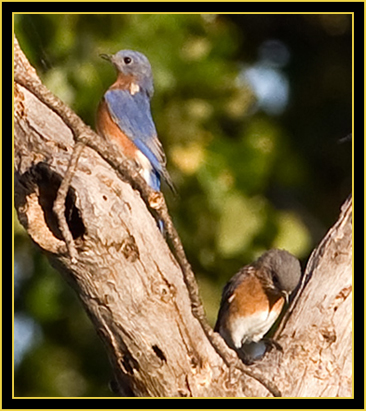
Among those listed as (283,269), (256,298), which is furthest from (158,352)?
(256,298)

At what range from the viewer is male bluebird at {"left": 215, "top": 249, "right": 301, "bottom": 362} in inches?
265

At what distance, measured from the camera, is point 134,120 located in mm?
6777

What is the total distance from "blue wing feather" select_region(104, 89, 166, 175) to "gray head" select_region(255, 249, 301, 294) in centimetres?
94

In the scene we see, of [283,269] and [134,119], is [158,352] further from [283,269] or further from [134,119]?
[134,119]

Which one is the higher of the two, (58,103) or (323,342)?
(58,103)

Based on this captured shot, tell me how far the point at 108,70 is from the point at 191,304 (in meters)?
3.01

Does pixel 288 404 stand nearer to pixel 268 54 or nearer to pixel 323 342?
pixel 323 342

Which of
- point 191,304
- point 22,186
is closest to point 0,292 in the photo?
point 22,186

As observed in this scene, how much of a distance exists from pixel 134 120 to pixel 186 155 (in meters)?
1.05

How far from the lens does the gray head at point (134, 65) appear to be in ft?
24.3

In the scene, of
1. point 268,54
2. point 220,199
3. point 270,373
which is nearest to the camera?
point 270,373

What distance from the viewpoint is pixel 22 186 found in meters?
5.25

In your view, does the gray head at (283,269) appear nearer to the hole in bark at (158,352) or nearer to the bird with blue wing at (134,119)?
the bird with blue wing at (134,119)

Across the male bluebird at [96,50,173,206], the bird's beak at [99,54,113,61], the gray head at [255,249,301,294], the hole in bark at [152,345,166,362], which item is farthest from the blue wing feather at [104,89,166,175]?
the hole in bark at [152,345,166,362]
